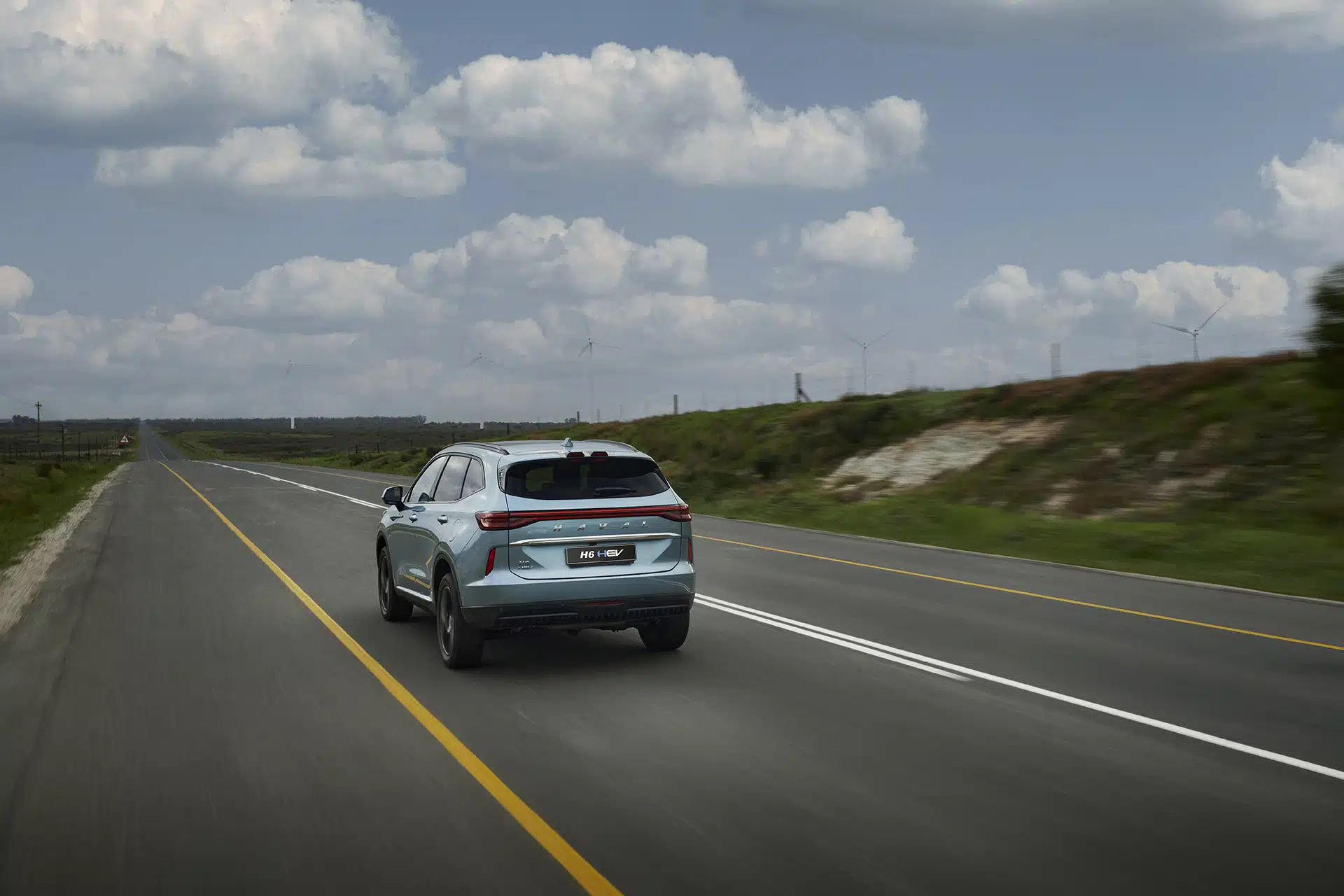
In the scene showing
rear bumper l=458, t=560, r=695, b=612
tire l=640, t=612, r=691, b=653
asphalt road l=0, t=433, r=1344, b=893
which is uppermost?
rear bumper l=458, t=560, r=695, b=612

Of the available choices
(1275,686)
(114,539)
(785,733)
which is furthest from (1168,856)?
(114,539)

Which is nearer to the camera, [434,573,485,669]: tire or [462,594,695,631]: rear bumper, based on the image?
[462,594,695,631]: rear bumper

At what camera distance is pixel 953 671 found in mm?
9281

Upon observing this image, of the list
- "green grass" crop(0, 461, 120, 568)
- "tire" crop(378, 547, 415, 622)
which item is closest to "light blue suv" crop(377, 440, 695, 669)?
"tire" crop(378, 547, 415, 622)

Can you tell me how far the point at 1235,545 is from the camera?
17625 mm

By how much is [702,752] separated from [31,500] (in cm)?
3354

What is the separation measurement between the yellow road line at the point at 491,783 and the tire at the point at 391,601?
527 mm

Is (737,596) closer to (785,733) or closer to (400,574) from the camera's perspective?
(400,574)

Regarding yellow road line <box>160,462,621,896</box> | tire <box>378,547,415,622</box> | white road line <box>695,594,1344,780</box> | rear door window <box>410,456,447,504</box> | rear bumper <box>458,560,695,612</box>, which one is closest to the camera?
yellow road line <box>160,462,621,896</box>

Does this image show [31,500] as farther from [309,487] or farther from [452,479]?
[452,479]

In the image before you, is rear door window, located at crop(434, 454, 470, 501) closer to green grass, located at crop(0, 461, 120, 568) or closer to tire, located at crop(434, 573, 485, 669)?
tire, located at crop(434, 573, 485, 669)

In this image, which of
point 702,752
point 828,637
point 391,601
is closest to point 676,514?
point 828,637

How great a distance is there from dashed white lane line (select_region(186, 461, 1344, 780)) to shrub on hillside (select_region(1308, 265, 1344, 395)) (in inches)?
528

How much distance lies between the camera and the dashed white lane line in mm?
6750
